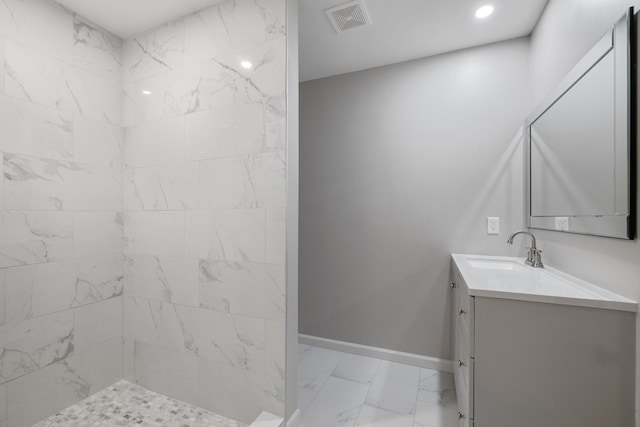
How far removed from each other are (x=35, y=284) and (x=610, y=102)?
2944mm

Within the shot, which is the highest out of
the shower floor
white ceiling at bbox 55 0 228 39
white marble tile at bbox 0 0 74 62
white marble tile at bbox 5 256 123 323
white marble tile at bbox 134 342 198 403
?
white ceiling at bbox 55 0 228 39

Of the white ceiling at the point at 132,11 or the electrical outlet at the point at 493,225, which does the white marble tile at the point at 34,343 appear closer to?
the white ceiling at the point at 132,11

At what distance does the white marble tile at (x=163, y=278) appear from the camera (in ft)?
5.85

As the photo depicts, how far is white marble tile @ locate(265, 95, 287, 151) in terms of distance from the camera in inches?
60.2

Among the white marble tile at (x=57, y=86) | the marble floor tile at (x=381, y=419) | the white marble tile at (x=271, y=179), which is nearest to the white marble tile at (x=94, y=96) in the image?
the white marble tile at (x=57, y=86)

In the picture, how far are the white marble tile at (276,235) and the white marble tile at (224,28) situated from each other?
3.25 ft

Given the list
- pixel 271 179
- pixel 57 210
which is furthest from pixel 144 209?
pixel 271 179

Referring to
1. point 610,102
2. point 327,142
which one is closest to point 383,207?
point 327,142

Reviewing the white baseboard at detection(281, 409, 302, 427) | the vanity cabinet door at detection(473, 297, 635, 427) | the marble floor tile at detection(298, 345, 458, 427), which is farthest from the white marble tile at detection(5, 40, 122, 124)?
the vanity cabinet door at detection(473, 297, 635, 427)

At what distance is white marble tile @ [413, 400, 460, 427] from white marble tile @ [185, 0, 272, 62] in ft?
7.96

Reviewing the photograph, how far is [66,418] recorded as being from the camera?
1.65 m

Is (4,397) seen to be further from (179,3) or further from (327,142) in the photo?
(327,142)

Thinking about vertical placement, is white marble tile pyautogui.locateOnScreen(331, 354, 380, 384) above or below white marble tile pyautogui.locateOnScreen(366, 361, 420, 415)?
below

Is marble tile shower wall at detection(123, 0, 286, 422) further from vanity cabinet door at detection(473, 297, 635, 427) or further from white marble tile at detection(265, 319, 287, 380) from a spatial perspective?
vanity cabinet door at detection(473, 297, 635, 427)
